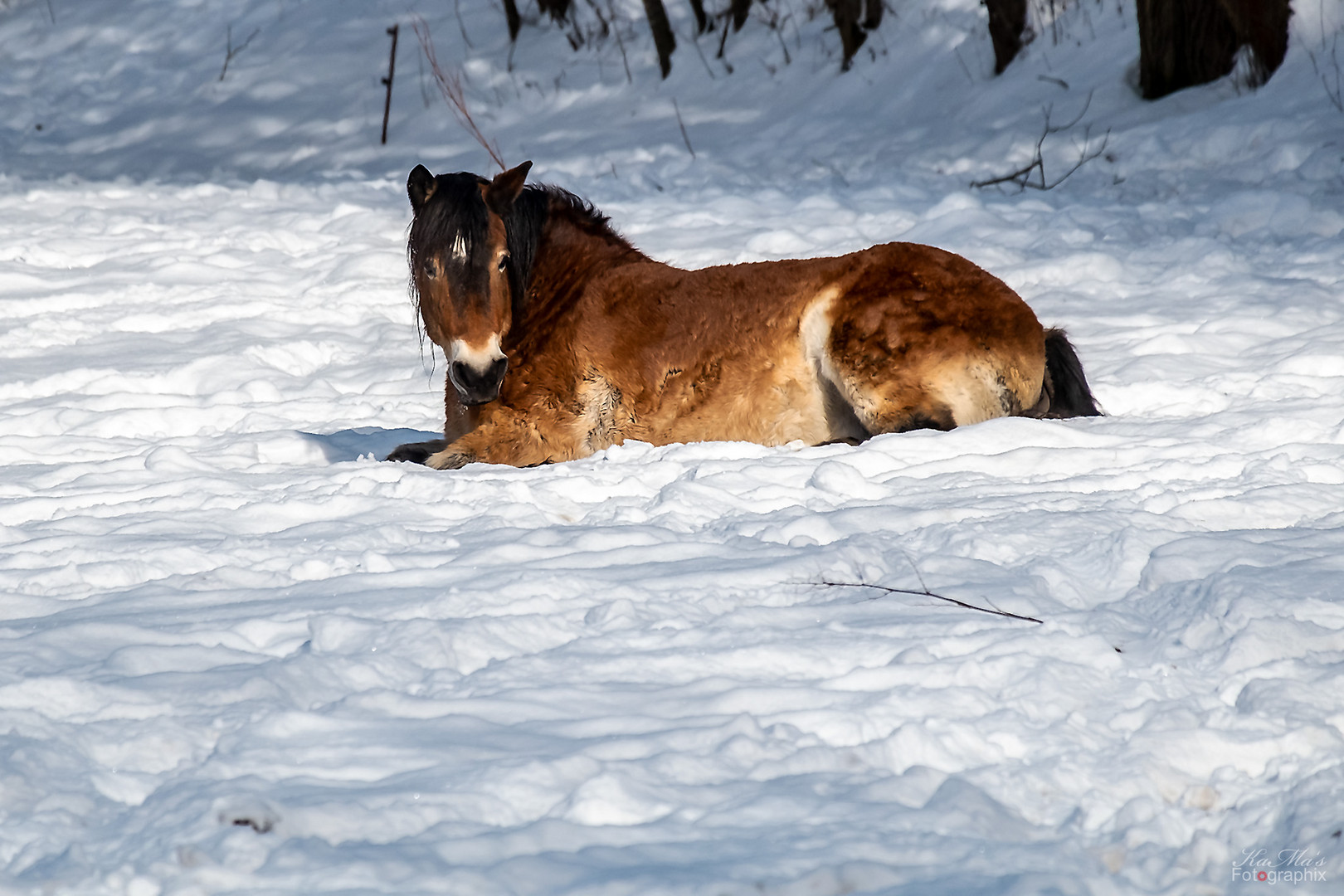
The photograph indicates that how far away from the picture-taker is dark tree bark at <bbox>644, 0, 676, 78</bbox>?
14.4 m

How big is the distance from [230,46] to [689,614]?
19623mm

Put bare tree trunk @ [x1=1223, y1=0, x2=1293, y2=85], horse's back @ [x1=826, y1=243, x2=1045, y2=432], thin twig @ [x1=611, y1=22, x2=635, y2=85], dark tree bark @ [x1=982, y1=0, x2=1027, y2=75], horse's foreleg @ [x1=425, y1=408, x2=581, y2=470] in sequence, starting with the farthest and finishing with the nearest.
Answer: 1. thin twig @ [x1=611, y1=22, x2=635, y2=85]
2. dark tree bark @ [x1=982, y1=0, x2=1027, y2=75]
3. bare tree trunk @ [x1=1223, y1=0, x2=1293, y2=85]
4. horse's foreleg @ [x1=425, y1=408, x2=581, y2=470]
5. horse's back @ [x1=826, y1=243, x2=1045, y2=432]

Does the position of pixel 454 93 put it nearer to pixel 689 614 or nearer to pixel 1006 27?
pixel 1006 27

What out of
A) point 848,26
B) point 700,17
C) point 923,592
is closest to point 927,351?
point 923,592

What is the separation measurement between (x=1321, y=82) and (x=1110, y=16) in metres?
3.34

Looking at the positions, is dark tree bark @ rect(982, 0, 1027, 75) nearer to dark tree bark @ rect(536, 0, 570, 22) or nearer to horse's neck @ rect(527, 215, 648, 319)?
dark tree bark @ rect(536, 0, 570, 22)

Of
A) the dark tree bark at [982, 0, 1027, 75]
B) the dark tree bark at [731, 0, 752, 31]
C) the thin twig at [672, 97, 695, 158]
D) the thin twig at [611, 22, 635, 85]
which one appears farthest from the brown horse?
the dark tree bark at [731, 0, 752, 31]

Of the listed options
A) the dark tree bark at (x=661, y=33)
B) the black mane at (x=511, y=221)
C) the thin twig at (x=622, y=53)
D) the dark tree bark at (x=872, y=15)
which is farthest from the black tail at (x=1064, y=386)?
the thin twig at (x=622, y=53)

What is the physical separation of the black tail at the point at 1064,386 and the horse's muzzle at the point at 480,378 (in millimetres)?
2097

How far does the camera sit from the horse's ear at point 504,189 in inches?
185

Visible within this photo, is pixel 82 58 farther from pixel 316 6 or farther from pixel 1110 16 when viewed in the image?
pixel 1110 16

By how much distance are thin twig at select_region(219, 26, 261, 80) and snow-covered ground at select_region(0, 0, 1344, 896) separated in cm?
1165

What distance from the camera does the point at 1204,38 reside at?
9.76m

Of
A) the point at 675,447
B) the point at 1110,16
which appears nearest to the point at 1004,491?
the point at 675,447
